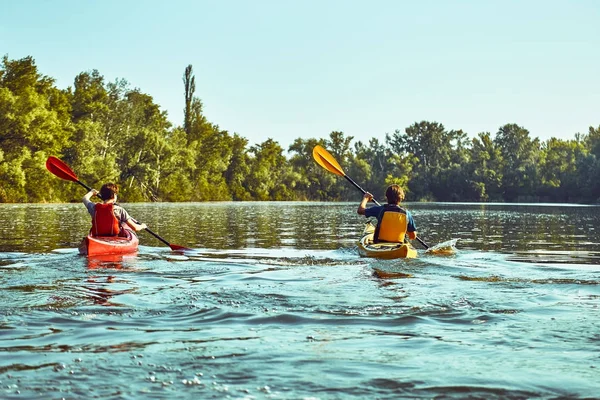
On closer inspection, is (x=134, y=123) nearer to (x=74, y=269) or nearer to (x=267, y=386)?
(x=74, y=269)

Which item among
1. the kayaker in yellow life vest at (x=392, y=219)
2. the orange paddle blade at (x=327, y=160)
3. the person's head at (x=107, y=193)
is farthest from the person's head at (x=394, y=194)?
the person's head at (x=107, y=193)

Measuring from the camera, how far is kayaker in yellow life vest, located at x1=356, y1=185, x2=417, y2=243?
11352 millimetres

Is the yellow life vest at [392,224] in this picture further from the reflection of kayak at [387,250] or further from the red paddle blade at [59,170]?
the red paddle blade at [59,170]

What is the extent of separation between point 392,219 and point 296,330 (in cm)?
614

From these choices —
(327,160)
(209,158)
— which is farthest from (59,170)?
(209,158)

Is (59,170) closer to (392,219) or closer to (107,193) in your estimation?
(107,193)

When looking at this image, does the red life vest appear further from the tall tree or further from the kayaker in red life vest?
the tall tree

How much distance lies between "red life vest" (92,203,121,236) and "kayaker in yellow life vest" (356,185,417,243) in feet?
13.4

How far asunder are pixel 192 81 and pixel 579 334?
82555 mm

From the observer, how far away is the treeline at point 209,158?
4975 cm

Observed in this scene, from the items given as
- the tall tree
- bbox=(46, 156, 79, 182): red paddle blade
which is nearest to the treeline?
the tall tree

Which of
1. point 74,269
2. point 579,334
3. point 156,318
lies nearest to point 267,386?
point 156,318

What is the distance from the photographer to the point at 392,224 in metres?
11.5

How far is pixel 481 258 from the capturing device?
12547 millimetres
